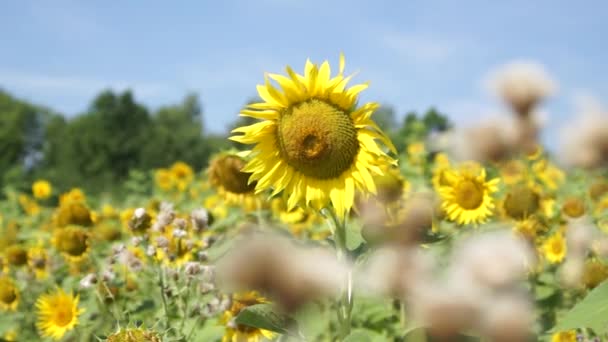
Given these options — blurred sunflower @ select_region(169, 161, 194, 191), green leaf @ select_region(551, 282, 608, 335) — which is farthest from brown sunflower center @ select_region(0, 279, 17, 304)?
blurred sunflower @ select_region(169, 161, 194, 191)

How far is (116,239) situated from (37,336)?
89cm

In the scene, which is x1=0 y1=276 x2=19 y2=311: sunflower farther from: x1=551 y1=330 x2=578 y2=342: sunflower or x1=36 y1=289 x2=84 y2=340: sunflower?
x1=551 y1=330 x2=578 y2=342: sunflower

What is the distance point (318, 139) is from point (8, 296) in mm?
2119

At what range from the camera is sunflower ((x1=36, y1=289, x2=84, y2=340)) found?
2561 mm

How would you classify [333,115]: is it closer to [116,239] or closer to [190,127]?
[116,239]

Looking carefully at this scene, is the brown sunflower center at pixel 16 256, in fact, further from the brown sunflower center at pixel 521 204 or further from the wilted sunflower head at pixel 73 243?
the brown sunflower center at pixel 521 204

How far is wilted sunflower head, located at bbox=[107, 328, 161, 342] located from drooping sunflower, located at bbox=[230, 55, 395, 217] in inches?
15.8

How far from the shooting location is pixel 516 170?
4578 millimetres

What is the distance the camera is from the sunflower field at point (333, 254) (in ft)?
1.76

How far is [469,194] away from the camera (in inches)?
110

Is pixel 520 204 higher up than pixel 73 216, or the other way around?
pixel 520 204

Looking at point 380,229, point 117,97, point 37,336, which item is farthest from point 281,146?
point 117,97

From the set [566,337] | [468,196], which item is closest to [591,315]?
[566,337]

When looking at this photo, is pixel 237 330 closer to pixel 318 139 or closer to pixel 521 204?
pixel 318 139
